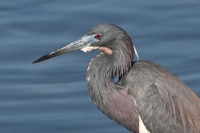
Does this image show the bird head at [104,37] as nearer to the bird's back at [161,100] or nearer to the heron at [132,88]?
the heron at [132,88]

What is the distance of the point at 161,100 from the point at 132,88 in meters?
0.31

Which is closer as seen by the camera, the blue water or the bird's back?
the bird's back

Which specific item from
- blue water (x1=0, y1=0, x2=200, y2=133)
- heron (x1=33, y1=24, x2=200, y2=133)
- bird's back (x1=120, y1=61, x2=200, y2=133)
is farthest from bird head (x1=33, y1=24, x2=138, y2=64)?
blue water (x1=0, y1=0, x2=200, y2=133)

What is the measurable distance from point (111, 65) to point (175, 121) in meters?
0.85

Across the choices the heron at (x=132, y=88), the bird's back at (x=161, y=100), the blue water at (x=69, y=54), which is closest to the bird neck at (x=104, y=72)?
the heron at (x=132, y=88)

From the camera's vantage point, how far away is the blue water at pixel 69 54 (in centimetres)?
1241

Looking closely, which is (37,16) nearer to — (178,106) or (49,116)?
(49,116)

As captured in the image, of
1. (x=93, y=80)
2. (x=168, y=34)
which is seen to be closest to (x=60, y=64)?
(x=168, y=34)

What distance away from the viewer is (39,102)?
12641 millimetres

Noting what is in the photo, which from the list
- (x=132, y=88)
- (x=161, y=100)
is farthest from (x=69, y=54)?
(x=161, y=100)

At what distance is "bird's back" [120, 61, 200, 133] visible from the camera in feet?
35.1

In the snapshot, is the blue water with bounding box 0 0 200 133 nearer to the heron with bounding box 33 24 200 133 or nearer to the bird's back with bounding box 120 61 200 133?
the heron with bounding box 33 24 200 133

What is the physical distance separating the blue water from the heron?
4.53 ft

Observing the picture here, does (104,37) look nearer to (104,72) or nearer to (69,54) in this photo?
(104,72)
